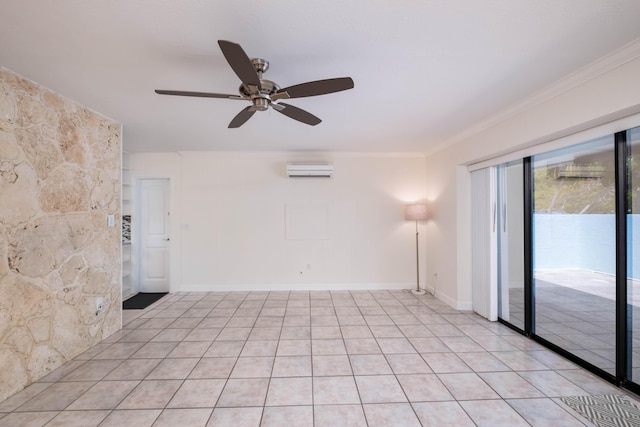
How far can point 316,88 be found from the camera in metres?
1.68

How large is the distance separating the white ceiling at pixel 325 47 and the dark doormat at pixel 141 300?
9.33ft

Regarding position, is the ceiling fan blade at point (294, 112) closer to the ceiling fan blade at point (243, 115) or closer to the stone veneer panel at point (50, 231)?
the ceiling fan blade at point (243, 115)

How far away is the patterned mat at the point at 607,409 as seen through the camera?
1.71 m

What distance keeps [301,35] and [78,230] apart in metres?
2.85

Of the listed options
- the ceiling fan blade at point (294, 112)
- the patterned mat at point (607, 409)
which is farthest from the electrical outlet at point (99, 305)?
the patterned mat at point (607, 409)

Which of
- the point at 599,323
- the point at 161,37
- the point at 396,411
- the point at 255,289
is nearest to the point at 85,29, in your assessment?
the point at 161,37

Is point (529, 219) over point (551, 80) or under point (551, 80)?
under

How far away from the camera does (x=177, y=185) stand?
4.62m

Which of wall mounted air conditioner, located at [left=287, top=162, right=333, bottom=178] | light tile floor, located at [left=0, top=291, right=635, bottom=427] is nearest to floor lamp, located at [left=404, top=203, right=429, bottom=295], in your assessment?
light tile floor, located at [left=0, top=291, right=635, bottom=427]

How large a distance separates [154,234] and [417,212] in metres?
4.70

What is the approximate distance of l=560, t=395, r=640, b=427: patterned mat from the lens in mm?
1705

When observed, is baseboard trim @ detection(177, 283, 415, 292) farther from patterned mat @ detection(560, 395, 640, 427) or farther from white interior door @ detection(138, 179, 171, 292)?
patterned mat @ detection(560, 395, 640, 427)

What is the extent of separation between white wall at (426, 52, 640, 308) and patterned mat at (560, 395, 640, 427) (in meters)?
1.82

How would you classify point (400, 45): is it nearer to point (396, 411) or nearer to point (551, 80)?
point (551, 80)
